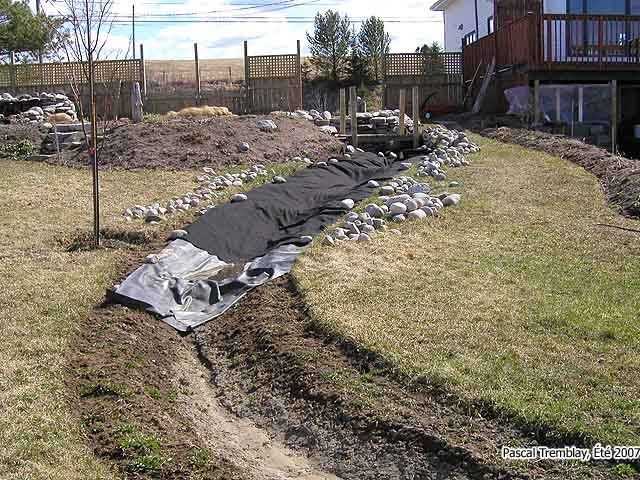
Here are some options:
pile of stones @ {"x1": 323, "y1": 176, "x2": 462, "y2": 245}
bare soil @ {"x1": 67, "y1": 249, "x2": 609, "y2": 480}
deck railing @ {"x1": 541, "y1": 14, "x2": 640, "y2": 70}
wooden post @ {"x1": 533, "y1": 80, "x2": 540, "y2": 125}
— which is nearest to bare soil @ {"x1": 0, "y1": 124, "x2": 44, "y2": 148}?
pile of stones @ {"x1": 323, "y1": 176, "x2": 462, "y2": 245}

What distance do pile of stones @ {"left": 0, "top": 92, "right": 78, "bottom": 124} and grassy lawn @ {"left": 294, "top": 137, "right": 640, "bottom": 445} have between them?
12.5 meters

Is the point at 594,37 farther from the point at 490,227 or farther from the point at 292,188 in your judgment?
the point at 490,227

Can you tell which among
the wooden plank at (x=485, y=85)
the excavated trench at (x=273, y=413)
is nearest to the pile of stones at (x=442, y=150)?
the wooden plank at (x=485, y=85)

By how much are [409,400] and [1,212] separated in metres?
7.25

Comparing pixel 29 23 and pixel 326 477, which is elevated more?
pixel 29 23

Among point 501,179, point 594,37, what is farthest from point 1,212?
point 594,37

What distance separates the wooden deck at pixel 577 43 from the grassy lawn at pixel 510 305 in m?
8.51

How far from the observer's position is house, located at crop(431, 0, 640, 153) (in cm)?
1708

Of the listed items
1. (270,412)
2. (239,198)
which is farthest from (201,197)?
(270,412)

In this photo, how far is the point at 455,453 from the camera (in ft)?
12.6

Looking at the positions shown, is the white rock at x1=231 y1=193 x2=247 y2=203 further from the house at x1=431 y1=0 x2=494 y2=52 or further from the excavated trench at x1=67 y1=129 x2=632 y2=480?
the house at x1=431 y1=0 x2=494 y2=52

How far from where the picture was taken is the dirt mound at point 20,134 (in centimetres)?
1591

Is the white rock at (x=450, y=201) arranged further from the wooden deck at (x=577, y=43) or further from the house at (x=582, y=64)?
the wooden deck at (x=577, y=43)

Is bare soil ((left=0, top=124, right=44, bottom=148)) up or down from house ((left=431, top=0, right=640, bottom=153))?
down
